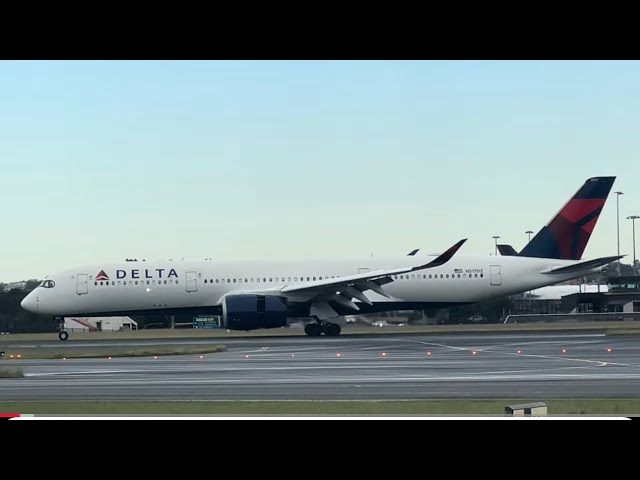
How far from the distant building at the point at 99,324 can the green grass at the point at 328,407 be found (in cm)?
4209

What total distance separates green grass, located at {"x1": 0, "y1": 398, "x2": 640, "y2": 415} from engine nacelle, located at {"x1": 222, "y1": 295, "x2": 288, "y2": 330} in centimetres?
2084

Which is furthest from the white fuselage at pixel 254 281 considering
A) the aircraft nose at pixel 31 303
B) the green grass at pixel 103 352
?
the green grass at pixel 103 352

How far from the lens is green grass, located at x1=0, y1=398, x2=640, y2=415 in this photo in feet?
41.9

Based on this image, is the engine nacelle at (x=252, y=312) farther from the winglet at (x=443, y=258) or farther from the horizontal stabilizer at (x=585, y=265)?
the horizontal stabilizer at (x=585, y=265)

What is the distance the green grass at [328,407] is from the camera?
1277cm

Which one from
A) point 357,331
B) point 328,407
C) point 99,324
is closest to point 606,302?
point 357,331

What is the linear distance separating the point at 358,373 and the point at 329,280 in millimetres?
17527

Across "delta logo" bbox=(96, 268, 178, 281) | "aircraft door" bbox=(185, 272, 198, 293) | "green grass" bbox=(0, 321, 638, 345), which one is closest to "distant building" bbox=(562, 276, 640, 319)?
"green grass" bbox=(0, 321, 638, 345)

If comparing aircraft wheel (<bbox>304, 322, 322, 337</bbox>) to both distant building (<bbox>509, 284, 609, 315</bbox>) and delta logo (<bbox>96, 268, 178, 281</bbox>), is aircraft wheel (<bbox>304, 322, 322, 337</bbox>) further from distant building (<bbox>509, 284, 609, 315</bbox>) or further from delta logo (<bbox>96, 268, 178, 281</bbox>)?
distant building (<bbox>509, 284, 609, 315</bbox>)
